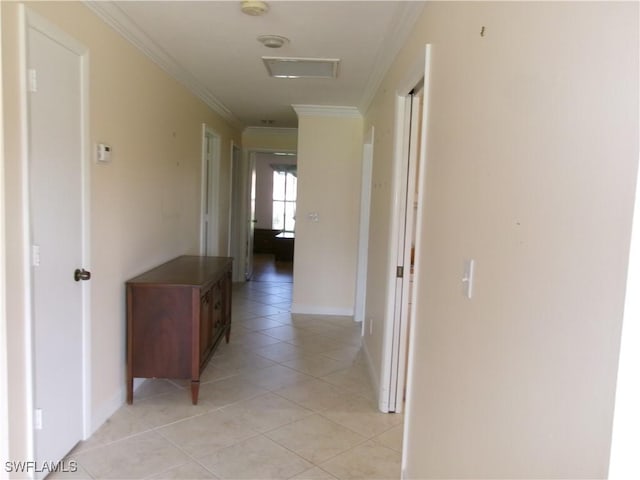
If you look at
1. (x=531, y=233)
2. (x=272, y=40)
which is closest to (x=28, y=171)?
(x=272, y=40)

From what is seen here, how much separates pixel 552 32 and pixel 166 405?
2995 mm

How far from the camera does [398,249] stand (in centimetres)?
294

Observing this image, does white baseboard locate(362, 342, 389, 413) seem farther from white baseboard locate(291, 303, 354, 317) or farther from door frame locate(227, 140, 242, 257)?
door frame locate(227, 140, 242, 257)

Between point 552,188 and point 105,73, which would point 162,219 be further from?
point 552,188

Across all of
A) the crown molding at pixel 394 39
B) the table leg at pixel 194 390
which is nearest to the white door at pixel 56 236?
the table leg at pixel 194 390

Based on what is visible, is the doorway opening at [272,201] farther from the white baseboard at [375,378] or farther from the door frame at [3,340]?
the door frame at [3,340]

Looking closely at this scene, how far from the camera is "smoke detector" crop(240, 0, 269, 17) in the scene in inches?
93.1

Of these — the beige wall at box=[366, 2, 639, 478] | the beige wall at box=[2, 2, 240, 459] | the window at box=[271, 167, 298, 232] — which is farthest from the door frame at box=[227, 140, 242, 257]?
the window at box=[271, 167, 298, 232]

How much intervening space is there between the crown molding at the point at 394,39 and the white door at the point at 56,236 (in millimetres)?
1682

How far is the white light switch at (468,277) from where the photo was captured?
4.66ft

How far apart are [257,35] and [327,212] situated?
278 cm

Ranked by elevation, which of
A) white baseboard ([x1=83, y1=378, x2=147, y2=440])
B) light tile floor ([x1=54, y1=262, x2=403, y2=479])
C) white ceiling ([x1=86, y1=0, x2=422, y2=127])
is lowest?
light tile floor ([x1=54, y1=262, x2=403, y2=479])

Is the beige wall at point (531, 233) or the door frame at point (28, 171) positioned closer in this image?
the beige wall at point (531, 233)

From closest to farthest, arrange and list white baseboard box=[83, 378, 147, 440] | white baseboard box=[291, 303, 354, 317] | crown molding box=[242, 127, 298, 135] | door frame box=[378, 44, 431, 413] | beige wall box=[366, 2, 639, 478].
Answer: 1. beige wall box=[366, 2, 639, 478]
2. white baseboard box=[83, 378, 147, 440]
3. door frame box=[378, 44, 431, 413]
4. white baseboard box=[291, 303, 354, 317]
5. crown molding box=[242, 127, 298, 135]
